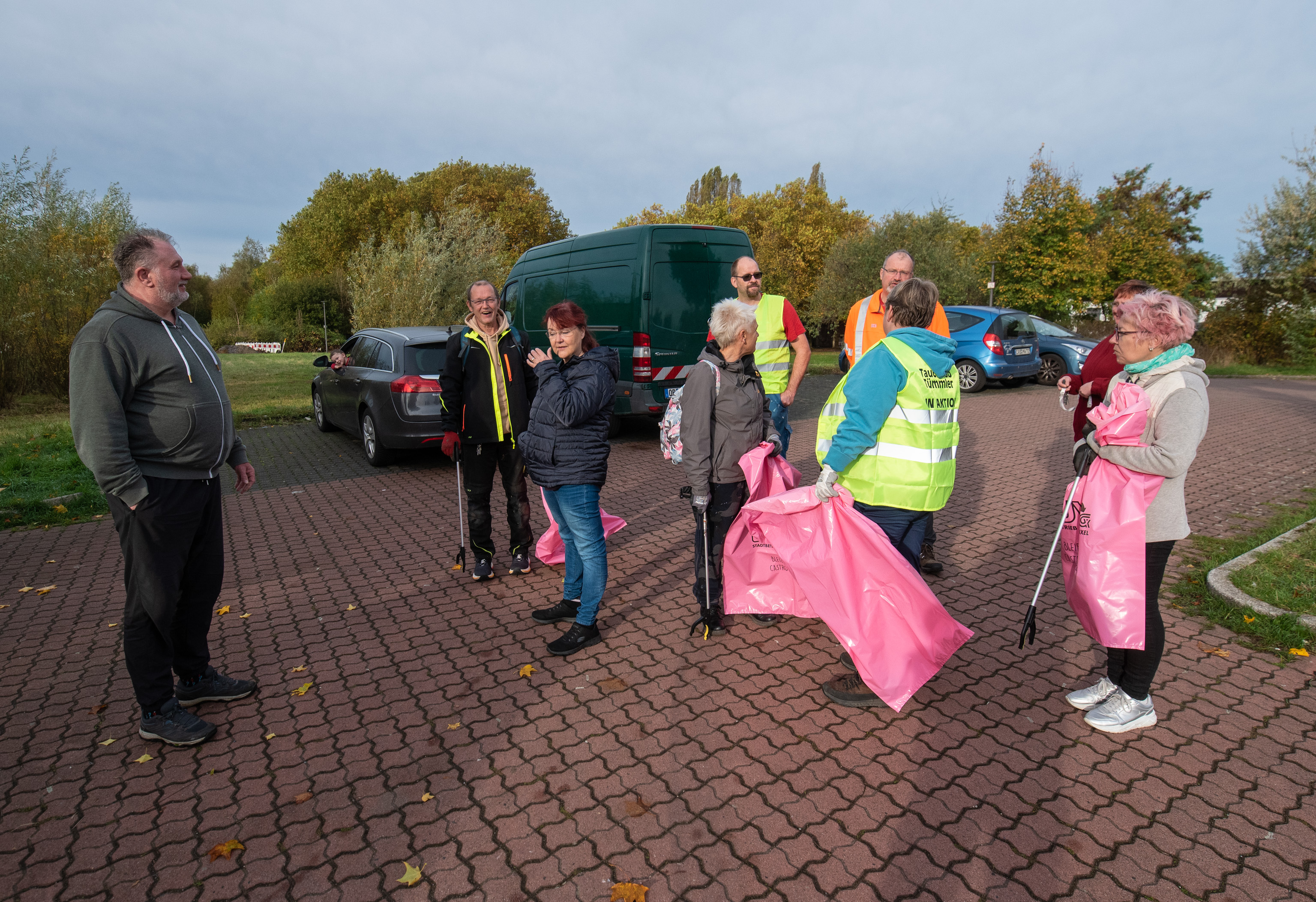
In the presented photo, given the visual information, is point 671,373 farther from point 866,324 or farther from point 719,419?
point 719,419

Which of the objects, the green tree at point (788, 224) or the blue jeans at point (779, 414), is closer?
the blue jeans at point (779, 414)

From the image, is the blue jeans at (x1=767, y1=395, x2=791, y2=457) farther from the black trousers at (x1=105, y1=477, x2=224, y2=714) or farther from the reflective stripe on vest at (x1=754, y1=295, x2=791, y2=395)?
the black trousers at (x1=105, y1=477, x2=224, y2=714)

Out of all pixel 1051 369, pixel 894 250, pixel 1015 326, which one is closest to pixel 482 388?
pixel 1015 326

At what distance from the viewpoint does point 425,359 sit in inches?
320

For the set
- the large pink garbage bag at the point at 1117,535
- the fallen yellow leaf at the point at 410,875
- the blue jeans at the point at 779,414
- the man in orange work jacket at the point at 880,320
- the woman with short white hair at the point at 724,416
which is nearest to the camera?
the fallen yellow leaf at the point at 410,875

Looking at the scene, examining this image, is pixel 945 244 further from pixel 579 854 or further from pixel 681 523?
pixel 579 854

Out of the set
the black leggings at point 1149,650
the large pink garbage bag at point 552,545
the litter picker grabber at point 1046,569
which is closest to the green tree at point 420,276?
the large pink garbage bag at point 552,545

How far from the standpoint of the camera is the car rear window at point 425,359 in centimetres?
806

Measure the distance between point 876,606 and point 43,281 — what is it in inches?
669

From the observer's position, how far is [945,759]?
3055 millimetres

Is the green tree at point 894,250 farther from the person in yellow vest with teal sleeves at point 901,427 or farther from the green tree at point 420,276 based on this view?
the person in yellow vest with teal sleeves at point 901,427

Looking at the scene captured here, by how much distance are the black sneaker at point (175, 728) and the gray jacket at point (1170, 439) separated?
4.00 m

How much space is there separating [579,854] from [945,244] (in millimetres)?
25379

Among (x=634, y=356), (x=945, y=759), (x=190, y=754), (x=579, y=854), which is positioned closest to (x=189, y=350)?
(x=190, y=754)
